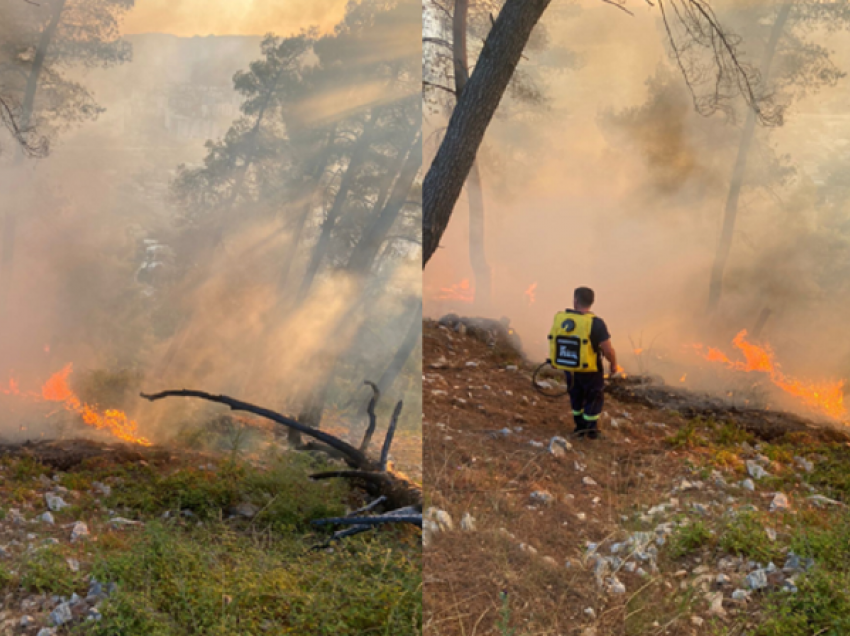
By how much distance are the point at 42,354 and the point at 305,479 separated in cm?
168

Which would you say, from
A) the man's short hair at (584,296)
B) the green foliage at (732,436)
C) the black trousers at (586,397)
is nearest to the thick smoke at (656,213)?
the green foliage at (732,436)

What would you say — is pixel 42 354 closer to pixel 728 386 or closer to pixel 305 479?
pixel 305 479

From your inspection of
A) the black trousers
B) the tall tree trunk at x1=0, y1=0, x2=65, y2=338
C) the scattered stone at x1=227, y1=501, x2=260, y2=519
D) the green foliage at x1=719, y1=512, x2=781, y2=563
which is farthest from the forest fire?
the tall tree trunk at x1=0, y1=0, x2=65, y2=338

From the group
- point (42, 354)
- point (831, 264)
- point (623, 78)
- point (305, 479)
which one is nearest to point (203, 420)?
point (305, 479)

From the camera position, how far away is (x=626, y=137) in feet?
19.0

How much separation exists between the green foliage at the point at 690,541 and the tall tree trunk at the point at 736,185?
2.06 meters

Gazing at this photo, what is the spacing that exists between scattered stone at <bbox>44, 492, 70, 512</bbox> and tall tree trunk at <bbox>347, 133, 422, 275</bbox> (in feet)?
6.80

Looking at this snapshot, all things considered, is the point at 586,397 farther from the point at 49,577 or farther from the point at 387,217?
the point at 49,577

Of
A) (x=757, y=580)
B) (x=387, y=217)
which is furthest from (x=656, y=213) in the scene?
(x=757, y=580)

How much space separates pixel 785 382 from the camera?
537 cm

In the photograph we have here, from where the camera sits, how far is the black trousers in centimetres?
496

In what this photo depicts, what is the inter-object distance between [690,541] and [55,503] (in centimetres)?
345

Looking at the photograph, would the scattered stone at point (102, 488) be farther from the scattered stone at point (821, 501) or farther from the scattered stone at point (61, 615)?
the scattered stone at point (821, 501)

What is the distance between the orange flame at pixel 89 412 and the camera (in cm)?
410
